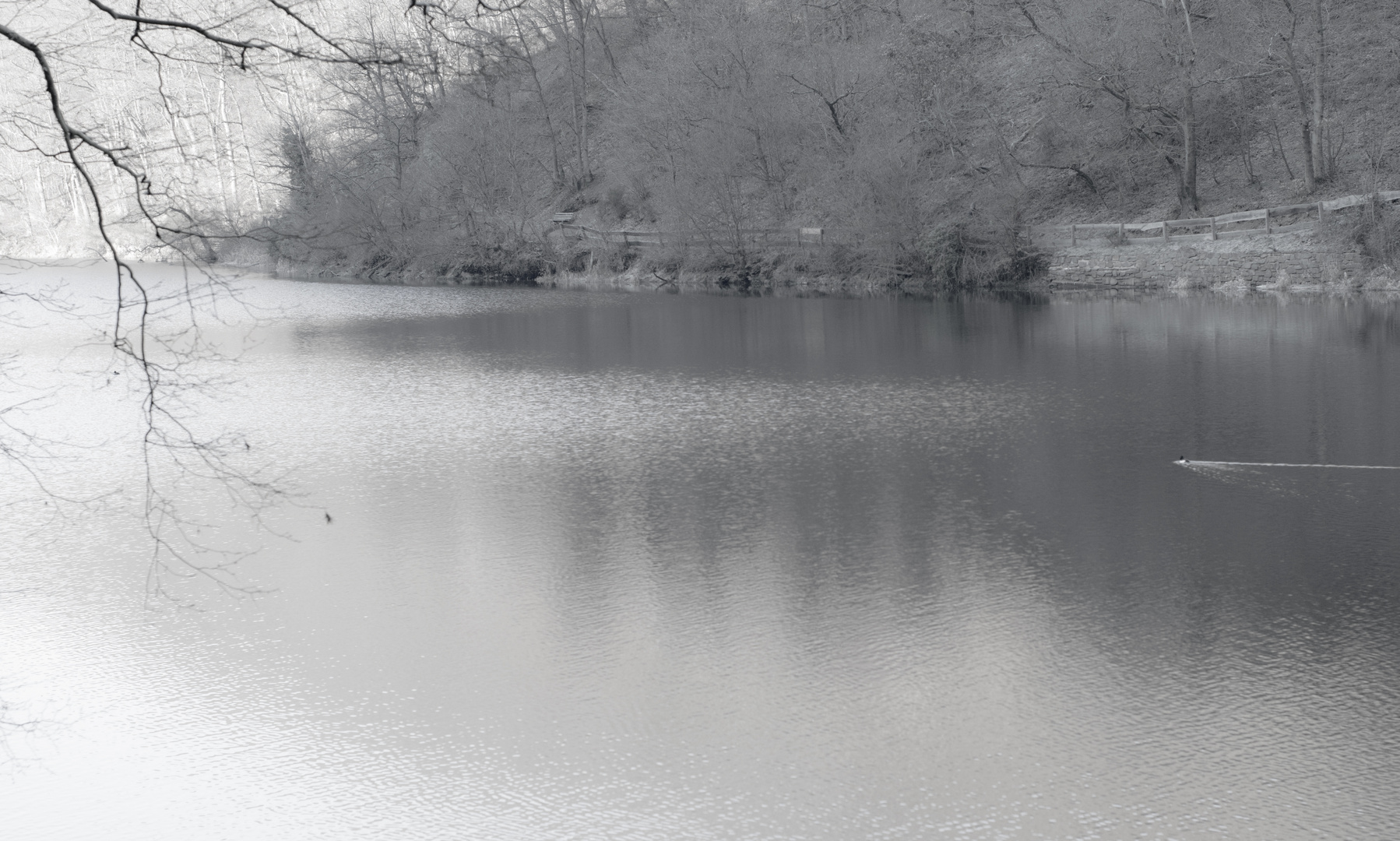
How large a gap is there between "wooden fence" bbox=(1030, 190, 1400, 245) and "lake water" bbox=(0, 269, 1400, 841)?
11.6 meters

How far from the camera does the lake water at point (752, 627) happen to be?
7.46 metres

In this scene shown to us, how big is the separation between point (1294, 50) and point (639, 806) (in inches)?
1370

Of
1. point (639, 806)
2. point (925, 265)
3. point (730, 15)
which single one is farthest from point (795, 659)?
point (730, 15)

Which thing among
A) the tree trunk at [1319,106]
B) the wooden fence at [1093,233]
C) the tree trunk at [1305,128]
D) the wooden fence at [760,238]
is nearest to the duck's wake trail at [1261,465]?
the wooden fence at [1093,233]

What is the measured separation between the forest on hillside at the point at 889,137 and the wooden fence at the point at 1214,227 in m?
0.99

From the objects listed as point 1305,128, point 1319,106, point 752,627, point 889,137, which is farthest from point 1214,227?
point 752,627

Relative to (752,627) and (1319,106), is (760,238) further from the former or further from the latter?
(752,627)

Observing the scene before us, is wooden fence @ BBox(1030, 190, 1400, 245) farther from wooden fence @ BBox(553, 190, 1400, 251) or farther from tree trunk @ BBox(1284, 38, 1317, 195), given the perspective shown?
tree trunk @ BBox(1284, 38, 1317, 195)

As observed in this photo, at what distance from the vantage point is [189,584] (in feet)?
38.2

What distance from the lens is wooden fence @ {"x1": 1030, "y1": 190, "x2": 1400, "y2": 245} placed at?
2966 centimetres

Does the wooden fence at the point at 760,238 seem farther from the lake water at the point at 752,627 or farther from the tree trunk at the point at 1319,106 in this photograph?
the lake water at the point at 752,627

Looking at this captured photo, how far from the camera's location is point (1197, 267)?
1249 inches

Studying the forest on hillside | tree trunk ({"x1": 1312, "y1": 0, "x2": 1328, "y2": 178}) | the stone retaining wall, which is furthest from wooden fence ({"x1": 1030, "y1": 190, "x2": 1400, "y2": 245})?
tree trunk ({"x1": 1312, "y1": 0, "x2": 1328, "y2": 178})

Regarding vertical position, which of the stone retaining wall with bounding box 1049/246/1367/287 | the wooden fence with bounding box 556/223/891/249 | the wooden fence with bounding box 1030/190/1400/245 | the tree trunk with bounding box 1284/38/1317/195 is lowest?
the stone retaining wall with bounding box 1049/246/1367/287
